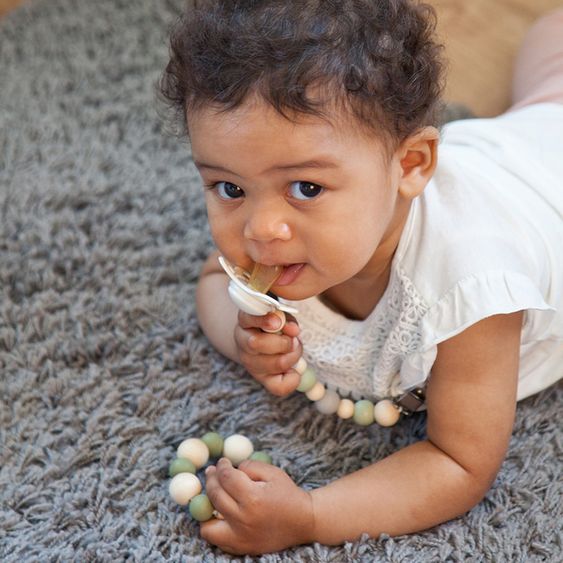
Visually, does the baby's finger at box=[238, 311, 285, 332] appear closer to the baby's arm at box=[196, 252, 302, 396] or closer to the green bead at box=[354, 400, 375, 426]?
the baby's arm at box=[196, 252, 302, 396]

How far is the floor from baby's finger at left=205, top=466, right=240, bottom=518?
33.0 inches

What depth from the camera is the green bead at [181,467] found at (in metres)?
0.99

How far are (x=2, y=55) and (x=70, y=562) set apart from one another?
98cm

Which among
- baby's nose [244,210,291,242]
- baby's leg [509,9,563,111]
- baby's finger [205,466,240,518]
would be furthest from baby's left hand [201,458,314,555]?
baby's leg [509,9,563,111]

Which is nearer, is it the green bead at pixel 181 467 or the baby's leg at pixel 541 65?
the green bead at pixel 181 467

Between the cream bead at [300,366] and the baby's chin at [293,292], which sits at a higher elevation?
the baby's chin at [293,292]

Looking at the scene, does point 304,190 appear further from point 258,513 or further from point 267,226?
point 258,513

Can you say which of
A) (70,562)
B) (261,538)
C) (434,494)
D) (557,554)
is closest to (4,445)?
(70,562)

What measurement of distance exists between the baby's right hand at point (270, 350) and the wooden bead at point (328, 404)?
0.07 meters

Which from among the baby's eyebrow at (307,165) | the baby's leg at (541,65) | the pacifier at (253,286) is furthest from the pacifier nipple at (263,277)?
the baby's leg at (541,65)

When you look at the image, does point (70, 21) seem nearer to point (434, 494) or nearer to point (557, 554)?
point (434, 494)

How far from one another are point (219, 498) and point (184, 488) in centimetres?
5

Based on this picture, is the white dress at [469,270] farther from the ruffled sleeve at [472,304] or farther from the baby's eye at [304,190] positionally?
the baby's eye at [304,190]

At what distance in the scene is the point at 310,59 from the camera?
784 mm
